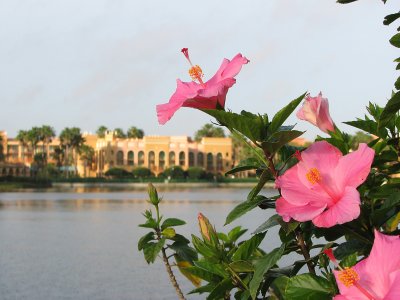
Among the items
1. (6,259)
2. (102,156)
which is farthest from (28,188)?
(6,259)

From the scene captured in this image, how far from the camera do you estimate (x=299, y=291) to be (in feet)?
2.90

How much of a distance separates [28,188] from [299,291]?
80177 mm

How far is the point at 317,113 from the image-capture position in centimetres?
108

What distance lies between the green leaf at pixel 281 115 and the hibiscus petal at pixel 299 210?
0.44 feet

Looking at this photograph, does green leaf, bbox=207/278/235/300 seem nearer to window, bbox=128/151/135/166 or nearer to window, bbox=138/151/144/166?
window, bbox=138/151/144/166

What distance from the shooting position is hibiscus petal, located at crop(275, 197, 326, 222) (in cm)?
91

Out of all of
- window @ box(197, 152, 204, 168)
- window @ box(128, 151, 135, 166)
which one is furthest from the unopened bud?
window @ box(197, 152, 204, 168)

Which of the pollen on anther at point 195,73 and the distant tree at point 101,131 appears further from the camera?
the distant tree at point 101,131

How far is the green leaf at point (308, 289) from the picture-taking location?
2.90 ft

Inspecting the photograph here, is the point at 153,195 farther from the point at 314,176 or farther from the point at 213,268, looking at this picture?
the point at 314,176

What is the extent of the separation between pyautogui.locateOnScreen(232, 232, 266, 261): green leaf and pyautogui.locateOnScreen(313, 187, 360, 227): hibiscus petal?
373 mm

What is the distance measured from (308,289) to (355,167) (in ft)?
0.57

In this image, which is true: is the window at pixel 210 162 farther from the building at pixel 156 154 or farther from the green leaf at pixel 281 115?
the green leaf at pixel 281 115

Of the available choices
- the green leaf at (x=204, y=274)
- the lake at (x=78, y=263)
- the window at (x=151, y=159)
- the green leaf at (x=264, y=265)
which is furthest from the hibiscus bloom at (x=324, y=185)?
the window at (x=151, y=159)
